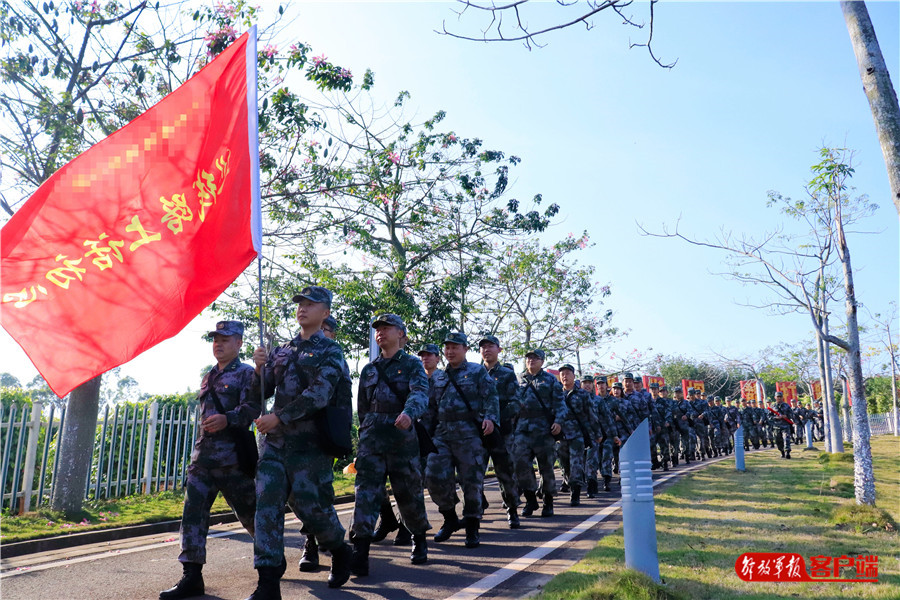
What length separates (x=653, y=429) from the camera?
1844 cm

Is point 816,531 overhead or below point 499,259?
below

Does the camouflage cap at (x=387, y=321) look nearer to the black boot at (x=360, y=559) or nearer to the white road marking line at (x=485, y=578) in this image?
the black boot at (x=360, y=559)

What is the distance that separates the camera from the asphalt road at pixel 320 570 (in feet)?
17.8

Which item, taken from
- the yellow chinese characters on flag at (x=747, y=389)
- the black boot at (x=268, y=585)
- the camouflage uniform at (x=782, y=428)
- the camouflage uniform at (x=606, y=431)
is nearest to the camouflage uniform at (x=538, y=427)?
the camouflage uniform at (x=606, y=431)

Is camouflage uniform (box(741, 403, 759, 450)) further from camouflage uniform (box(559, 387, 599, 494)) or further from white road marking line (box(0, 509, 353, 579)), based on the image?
white road marking line (box(0, 509, 353, 579))

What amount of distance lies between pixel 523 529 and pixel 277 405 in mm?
4337

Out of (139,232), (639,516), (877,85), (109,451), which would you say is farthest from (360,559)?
(109,451)

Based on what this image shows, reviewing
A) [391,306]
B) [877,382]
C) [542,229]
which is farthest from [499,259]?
[877,382]

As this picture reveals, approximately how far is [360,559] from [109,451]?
28.2ft

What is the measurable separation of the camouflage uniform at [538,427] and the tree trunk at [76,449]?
5921mm

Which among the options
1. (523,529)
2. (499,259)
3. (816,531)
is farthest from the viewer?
(499,259)

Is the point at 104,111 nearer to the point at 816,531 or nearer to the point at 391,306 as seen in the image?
the point at 391,306

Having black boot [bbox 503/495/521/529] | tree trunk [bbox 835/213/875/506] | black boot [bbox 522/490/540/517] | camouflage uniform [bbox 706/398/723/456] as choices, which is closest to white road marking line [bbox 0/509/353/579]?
black boot [bbox 503/495/521/529]

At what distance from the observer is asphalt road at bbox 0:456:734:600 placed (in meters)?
5.43
